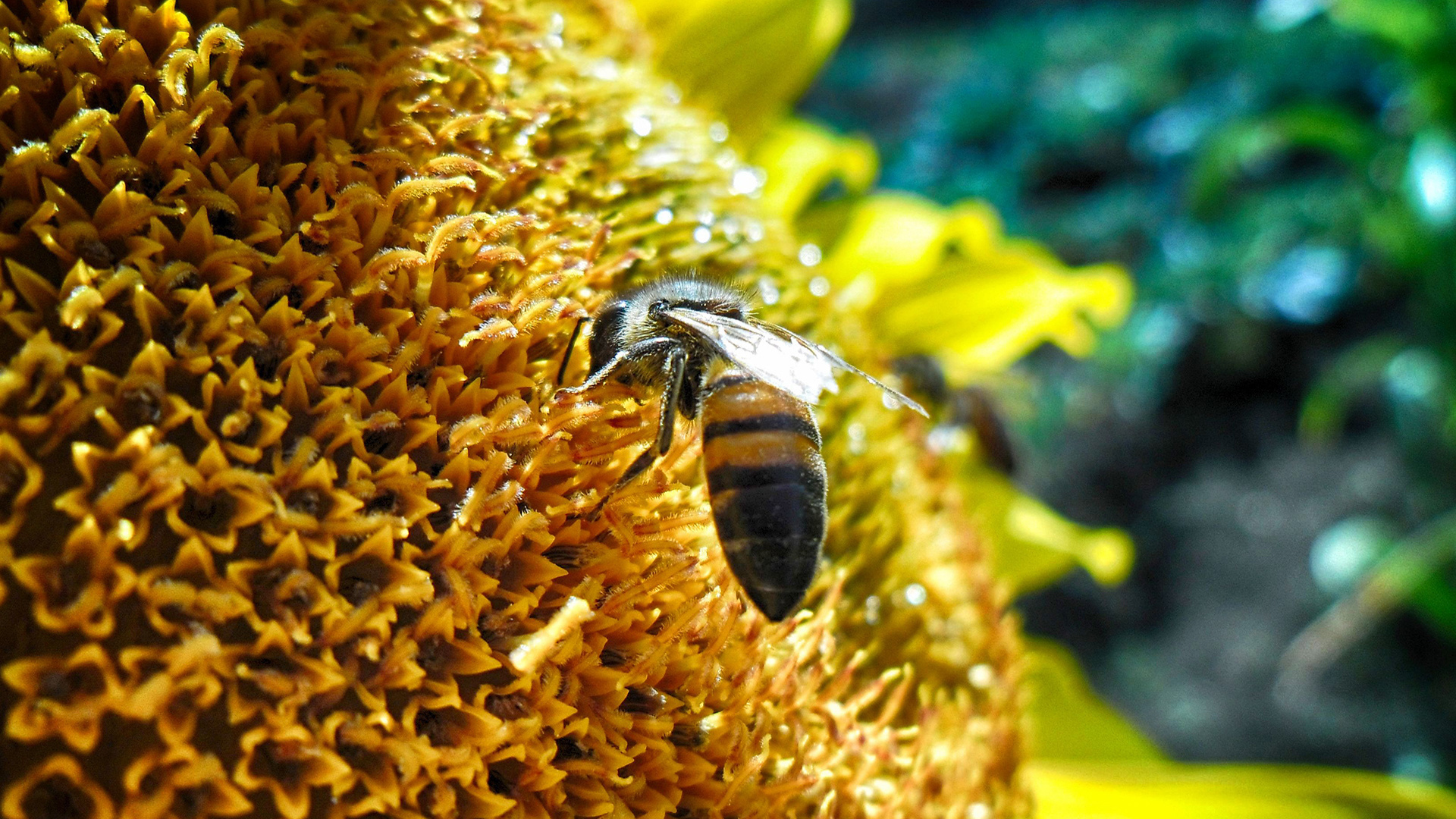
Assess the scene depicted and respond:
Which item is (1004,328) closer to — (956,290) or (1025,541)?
(956,290)

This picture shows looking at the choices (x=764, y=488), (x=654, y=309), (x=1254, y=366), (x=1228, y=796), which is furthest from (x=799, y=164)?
(x=1254, y=366)

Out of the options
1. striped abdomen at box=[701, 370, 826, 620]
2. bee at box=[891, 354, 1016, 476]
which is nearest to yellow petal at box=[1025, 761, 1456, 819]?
bee at box=[891, 354, 1016, 476]

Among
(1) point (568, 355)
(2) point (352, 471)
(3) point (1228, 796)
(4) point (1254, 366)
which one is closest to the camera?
(2) point (352, 471)

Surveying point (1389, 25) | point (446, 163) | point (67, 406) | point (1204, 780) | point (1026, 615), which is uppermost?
point (1389, 25)

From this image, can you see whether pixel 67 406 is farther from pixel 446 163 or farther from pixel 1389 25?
pixel 1389 25

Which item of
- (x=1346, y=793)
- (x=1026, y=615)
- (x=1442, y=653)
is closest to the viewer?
(x=1346, y=793)

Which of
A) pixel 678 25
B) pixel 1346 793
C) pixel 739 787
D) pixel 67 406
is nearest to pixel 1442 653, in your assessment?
pixel 1346 793
